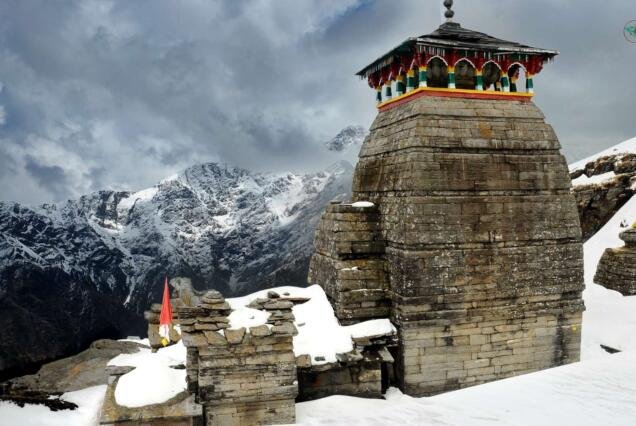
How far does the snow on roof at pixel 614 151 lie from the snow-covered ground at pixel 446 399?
90.6ft

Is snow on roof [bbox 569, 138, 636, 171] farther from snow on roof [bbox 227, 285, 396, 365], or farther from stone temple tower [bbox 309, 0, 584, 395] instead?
snow on roof [bbox 227, 285, 396, 365]

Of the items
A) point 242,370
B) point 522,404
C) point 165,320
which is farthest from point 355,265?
point 165,320

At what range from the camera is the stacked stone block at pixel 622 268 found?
64.0ft

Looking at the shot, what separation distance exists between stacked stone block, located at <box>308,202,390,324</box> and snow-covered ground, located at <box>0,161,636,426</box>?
45 cm

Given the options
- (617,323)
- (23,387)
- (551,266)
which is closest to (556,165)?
(551,266)

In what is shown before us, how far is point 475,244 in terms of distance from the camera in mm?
11023

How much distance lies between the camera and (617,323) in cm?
1641

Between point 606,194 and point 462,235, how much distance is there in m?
24.8

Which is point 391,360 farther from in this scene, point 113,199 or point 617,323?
point 113,199

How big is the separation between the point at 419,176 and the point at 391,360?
3870 mm

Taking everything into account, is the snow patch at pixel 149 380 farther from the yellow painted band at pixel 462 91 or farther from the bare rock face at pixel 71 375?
the yellow painted band at pixel 462 91

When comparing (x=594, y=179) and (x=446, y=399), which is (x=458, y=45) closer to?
(x=446, y=399)

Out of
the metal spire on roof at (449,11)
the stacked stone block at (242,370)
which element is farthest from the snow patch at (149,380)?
the metal spire on roof at (449,11)

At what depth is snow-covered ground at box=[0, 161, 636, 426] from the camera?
8.59 m
